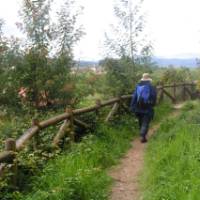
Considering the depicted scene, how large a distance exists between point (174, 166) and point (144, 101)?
4.38 m

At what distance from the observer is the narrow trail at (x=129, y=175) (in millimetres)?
7395

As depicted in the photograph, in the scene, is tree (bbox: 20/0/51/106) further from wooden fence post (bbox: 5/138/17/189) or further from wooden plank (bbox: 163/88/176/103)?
wooden plank (bbox: 163/88/176/103)

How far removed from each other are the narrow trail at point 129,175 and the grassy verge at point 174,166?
16cm

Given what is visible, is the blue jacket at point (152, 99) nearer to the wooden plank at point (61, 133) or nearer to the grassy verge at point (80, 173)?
the grassy verge at point (80, 173)

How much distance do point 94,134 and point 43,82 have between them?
2.59 m

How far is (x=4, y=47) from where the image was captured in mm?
12531

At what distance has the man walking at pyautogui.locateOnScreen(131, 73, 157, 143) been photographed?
12031mm

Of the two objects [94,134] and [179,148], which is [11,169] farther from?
[94,134]

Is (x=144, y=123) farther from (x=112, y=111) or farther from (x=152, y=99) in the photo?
(x=112, y=111)

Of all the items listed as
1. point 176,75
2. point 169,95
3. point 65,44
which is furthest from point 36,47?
point 176,75

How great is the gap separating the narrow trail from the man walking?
831mm

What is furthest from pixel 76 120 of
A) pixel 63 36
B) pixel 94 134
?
pixel 63 36

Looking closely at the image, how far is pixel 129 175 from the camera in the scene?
28.4ft

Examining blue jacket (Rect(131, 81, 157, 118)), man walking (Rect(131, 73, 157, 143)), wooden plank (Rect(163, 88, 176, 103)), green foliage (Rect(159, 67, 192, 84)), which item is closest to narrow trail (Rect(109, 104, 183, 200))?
man walking (Rect(131, 73, 157, 143))
